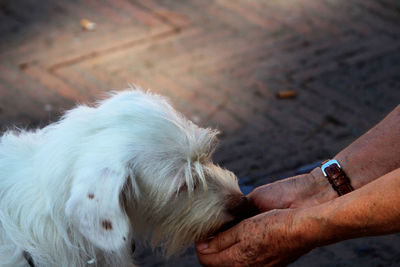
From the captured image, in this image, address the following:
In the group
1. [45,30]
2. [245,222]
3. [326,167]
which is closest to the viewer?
[245,222]

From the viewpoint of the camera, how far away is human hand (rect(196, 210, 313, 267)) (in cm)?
293

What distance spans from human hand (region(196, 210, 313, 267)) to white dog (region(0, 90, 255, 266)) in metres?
0.10

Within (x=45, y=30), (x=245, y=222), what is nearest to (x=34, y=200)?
(x=245, y=222)

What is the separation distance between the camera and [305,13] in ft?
23.9

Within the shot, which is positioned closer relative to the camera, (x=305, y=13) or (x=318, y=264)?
(x=318, y=264)

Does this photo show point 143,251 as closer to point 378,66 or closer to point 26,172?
point 26,172

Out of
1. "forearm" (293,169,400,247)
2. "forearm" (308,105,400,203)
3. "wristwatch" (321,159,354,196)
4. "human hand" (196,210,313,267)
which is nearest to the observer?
"forearm" (293,169,400,247)

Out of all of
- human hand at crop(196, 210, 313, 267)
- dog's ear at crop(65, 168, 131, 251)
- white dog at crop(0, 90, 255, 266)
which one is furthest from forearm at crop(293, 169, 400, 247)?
dog's ear at crop(65, 168, 131, 251)

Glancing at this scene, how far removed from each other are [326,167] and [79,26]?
435 cm

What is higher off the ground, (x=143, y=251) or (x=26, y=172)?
(x=26, y=172)

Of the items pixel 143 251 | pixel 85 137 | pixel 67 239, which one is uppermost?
pixel 85 137

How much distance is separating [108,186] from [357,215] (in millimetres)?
1216

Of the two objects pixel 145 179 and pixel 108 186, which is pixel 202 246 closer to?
pixel 145 179

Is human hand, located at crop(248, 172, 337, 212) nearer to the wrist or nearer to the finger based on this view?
the wrist
